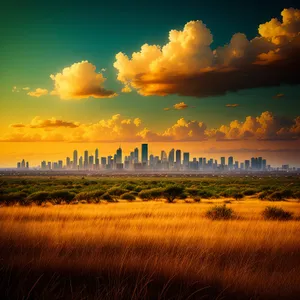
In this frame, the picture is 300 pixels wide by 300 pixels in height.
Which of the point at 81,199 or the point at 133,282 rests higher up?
the point at 133,282

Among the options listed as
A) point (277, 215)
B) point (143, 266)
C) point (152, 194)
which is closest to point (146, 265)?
point (143, 266)

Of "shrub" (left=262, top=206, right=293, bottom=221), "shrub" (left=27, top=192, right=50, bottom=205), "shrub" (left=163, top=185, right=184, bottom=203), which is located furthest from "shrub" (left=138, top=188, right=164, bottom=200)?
"shrub" (left=262, top=206, right=293, bottom=221)

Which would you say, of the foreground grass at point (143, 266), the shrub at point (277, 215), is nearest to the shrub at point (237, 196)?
the shrub at point (277, 215)

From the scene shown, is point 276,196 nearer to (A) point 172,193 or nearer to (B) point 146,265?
(A) point 172,193

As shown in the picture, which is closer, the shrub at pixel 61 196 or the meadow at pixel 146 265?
the meadow at pixel 146 265

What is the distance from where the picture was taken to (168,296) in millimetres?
5535

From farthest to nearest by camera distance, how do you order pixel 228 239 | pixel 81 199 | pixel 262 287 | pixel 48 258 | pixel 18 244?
pixel 81 199, pixel 228 239, pixel 18 244, pixel 48 258, pixel 262 287

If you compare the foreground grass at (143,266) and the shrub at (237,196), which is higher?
the foreground grass at (143,266)

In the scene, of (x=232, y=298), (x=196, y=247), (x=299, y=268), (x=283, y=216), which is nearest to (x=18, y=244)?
(x=196, y=247)

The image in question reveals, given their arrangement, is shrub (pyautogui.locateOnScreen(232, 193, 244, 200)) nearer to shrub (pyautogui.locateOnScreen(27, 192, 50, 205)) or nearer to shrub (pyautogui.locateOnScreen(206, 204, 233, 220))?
shrub (pyautogui.locateOnScreen(27, 192, 50, 205))

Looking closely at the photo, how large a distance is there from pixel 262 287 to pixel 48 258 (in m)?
4.04

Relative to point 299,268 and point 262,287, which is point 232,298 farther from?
point 299,268

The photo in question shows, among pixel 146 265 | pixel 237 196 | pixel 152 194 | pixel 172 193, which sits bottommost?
pixel 237 196

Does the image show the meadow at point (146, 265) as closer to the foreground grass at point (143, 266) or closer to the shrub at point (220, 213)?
the foreground grass at point (143, 266)
